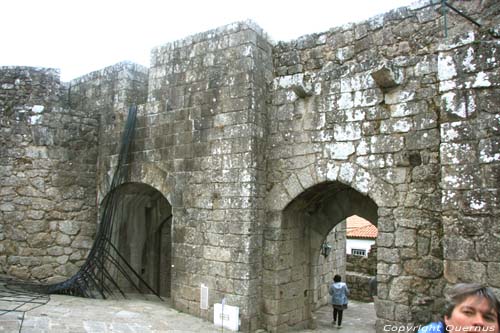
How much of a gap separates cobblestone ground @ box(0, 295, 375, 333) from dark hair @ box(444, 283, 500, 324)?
407cm

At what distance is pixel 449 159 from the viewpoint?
3.93 meters

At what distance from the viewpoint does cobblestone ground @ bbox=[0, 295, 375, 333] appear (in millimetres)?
4883

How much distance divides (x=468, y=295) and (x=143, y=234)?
755 cm

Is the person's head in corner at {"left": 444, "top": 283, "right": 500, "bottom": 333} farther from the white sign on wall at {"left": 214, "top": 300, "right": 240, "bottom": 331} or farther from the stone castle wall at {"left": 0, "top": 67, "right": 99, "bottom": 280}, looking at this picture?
the stone castle wall at {"left": 0, "top": 67, "right": 99, "bottom": 280}

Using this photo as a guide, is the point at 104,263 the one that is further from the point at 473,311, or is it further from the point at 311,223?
the point at 473,311

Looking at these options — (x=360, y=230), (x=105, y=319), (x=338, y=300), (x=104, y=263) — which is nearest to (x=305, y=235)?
(x=338, y=300)

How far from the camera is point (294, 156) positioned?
18.6ft

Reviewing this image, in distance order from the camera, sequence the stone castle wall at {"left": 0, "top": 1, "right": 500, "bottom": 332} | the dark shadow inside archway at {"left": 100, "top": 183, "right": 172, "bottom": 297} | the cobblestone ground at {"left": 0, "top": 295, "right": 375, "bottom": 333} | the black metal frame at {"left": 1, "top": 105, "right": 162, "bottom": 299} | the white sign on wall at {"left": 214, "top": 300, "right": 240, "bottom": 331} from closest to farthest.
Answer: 1. the stone castle wall at {"left": 0, "top": 1, "right": 500, "bottom": 332}
2. the cobblestone ground at {"left": 0, "top": 295, "right": 375, "bottom": 333}
3. the white sign on wall at {"left": 214, "top": 300, "right": 240, "bottom": 331}
4. the black metal frame at {"left": 1, "top": 105, "right": 162, "bottom": 299}
5. the dark shadow inside archway at {"left": 100, "top": 183, "right": 172, "bottom": 297}

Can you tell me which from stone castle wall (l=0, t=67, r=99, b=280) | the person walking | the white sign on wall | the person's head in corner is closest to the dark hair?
the person's head in corner

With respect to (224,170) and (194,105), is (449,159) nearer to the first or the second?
(224,170)

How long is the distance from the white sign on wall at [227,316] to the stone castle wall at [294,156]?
10 centimetres

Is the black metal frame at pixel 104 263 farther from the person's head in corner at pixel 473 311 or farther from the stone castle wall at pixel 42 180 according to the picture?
the person's head in corner at pixel 473 311

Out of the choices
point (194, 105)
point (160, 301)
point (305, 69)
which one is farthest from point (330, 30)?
point (160, 301)

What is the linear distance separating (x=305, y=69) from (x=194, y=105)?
1.65 metres
